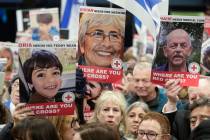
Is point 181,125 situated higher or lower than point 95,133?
lower

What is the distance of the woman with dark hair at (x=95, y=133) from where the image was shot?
5027 mm

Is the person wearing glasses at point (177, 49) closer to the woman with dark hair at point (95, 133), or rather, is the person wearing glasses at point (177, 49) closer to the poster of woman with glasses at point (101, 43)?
the poster of woman with glasses at point (101, 43)

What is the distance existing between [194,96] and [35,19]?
17.6ft

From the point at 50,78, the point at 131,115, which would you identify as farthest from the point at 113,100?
the point at 50,78

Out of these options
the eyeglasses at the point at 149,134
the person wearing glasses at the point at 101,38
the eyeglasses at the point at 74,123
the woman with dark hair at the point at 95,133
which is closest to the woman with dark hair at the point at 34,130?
the woman with dark hair at the point at 95,133

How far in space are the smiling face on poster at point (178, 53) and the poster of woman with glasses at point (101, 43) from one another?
19.5 inches

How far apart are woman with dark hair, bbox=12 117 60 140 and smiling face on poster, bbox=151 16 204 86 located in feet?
5.17

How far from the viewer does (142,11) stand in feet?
25.4

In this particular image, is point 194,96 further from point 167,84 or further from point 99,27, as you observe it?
point 99,27

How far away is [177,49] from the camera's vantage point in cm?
687

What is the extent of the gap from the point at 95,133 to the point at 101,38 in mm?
2274

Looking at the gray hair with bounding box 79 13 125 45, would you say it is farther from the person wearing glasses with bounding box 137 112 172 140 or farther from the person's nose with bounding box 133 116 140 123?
the person wearing glasses with bounding box 137 112 172 140

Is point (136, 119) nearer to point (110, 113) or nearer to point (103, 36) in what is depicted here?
point (110, 113)

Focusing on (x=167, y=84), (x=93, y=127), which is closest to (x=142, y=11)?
(x=167, y=84)
